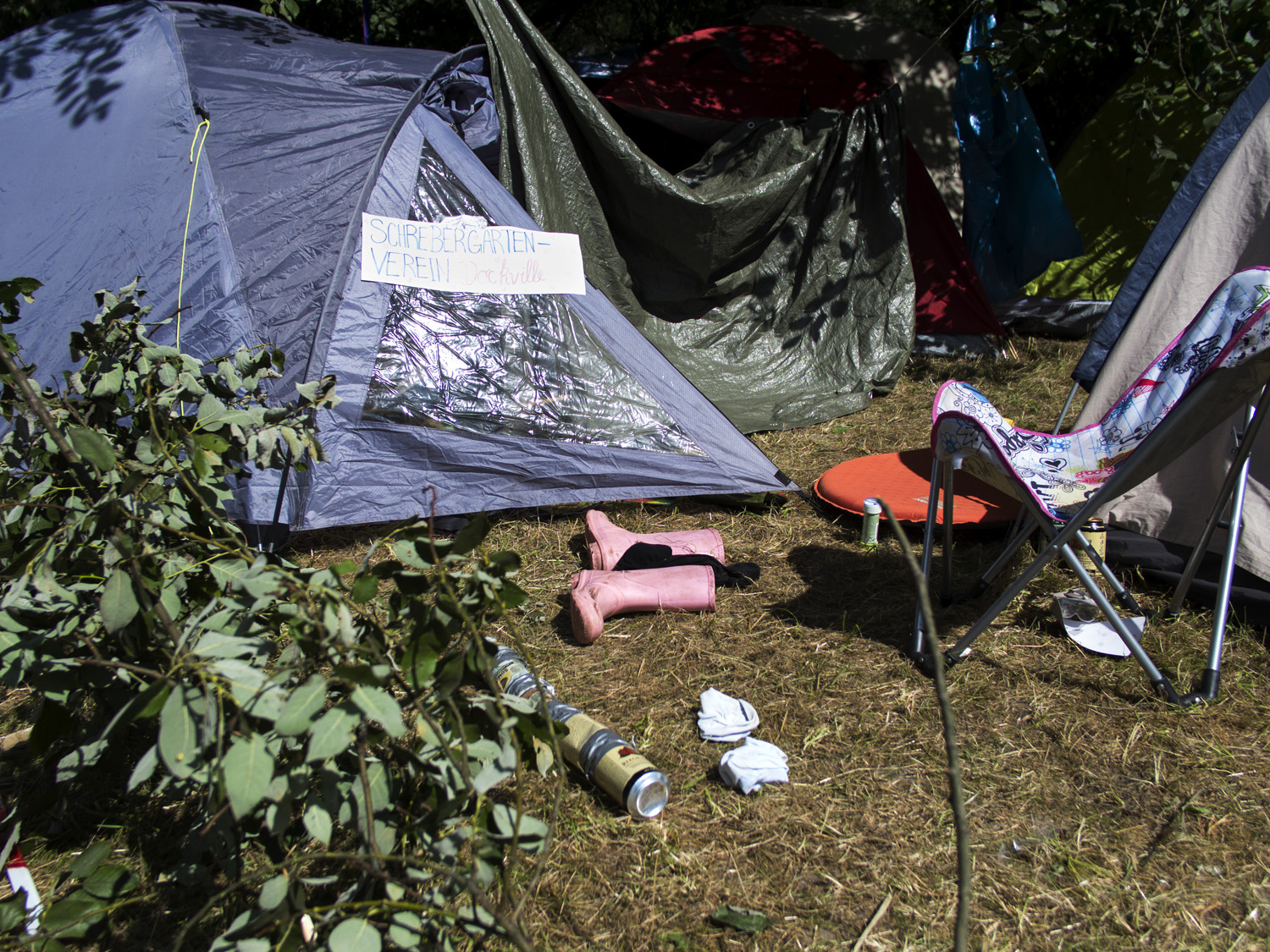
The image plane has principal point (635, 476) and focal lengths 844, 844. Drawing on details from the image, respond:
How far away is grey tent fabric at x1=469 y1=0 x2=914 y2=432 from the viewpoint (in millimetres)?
3627

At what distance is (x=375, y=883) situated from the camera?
125cm

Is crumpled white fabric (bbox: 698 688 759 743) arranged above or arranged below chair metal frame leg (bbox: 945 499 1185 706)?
below

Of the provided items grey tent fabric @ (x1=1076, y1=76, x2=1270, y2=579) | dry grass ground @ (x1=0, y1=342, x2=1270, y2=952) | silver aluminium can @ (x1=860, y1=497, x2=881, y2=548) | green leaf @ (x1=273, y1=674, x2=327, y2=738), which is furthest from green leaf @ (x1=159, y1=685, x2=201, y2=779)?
grey tent fabric @ (x1=1076, y1=76, x2=1270, y2=579)

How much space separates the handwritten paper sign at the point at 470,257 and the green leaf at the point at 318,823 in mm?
2079

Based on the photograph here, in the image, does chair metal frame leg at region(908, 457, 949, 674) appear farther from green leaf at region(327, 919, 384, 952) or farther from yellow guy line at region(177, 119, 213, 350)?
yellow guy line at region(177, 119, 213, 350)

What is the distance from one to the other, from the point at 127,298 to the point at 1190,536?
2889 millimetres

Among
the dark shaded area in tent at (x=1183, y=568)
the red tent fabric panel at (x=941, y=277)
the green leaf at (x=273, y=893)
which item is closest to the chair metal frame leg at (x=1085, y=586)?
the dark shaded area in tent at (x=1183, y=568)

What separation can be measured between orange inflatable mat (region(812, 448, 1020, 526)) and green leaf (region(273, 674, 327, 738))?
2.19 m

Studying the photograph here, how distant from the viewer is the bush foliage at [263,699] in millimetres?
1016

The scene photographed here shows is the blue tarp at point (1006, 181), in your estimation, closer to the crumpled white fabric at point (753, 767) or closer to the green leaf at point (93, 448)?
the crumpled white fabric at point (753, 767)

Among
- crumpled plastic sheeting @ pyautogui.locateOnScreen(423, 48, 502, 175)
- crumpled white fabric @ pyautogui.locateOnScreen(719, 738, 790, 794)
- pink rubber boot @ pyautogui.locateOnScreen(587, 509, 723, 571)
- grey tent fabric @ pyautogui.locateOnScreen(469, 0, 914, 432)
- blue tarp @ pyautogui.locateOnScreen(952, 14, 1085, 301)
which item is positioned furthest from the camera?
A: blue tarp @ pyautogui.locateOnScreen(952, 14, 1085, 301)

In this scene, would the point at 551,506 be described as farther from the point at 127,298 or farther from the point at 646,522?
the point at 127,298

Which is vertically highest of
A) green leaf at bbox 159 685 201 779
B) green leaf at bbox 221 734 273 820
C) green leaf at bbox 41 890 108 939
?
green leaf at bbox 159 685 201 779

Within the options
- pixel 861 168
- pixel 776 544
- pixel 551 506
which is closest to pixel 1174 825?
pixel 776 544
